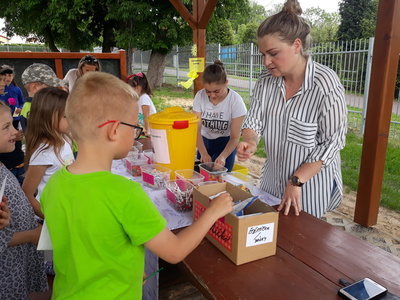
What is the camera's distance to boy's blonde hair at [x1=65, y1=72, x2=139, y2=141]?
100 centimetres

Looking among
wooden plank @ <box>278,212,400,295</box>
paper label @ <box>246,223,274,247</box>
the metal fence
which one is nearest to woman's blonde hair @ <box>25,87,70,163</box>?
paper label @ <box>246,223,274,247</box>

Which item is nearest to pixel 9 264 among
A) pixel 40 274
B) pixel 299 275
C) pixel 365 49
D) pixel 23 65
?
pixel 40 274

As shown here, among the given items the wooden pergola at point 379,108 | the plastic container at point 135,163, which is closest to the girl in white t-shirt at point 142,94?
the plastic container at point 135,163

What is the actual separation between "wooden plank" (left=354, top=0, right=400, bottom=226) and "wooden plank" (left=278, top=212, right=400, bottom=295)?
1758mm

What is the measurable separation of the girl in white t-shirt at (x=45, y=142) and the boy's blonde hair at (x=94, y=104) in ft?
2.97

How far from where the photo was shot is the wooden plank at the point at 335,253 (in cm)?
112

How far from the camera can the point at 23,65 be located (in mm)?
5613

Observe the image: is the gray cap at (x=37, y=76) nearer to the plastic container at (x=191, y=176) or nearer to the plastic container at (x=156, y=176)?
the plastic container at (x=156, y=176)

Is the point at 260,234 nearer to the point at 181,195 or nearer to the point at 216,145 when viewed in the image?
the point at 181,195

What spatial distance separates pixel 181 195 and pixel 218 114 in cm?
142

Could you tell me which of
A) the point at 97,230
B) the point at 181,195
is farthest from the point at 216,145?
the point at 97,230

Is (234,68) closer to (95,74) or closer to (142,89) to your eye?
(142,89)

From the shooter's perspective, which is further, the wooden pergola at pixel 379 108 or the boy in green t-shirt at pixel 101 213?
the wooden pergola at pixel 379 108

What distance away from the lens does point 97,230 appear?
966 mm
